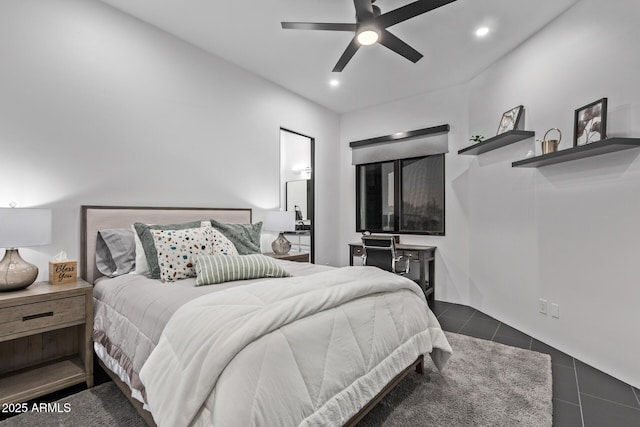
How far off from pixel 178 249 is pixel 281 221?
63.2 inches

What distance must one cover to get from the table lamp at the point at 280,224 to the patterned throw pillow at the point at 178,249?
136 centimetres

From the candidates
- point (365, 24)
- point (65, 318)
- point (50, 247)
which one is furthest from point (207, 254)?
point (365, 24)

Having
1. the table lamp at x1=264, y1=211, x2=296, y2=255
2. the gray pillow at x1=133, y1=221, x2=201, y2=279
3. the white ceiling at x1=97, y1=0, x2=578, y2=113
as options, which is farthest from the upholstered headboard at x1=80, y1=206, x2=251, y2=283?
the white ceiling at x1=97, y1=0, x2=578, y2=113

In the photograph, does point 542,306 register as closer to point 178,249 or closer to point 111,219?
point 178,249

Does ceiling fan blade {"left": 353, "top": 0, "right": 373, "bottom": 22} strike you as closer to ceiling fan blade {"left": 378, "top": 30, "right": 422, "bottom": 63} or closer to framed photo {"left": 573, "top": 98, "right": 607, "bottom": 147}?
ceiling fan blade {"left": 378, "top": 30, "right": 422, "bottom": 63}

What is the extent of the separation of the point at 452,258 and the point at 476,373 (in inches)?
85.3

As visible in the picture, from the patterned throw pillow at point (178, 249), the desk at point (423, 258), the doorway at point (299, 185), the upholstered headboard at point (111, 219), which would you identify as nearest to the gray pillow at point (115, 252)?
the upholstered headboard at point (111, 219)

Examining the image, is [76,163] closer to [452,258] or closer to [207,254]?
[207,254]

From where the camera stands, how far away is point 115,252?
8.05 ft

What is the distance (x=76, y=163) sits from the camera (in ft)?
8.14

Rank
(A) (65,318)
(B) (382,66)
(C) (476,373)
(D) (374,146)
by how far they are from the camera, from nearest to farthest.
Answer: (A) (65,318) → (C) (476,373) → (B) (382,66) → (D) (374,146)

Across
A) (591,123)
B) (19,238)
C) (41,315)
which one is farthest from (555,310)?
(19,238)

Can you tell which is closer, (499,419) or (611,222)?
(499,419)

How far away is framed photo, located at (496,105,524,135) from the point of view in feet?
10.6
